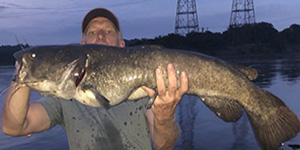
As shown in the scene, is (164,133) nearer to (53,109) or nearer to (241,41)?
(53,109)

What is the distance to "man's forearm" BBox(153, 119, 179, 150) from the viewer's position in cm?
413

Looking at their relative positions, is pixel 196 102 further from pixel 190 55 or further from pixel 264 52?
pixel 264 52

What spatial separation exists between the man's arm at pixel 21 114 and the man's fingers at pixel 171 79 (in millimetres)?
1400

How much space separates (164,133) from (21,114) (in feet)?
5.18

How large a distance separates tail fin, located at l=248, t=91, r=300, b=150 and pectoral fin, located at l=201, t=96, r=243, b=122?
5.7 inches

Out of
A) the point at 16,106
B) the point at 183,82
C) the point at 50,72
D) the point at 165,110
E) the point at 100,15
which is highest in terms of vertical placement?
the point at 100,15

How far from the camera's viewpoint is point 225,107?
3773 mm

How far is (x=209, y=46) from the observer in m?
68.4

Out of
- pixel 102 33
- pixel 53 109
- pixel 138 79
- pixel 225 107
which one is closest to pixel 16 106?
pixel 53 109

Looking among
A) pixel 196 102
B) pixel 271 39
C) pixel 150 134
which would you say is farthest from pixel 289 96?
pixel 271 39

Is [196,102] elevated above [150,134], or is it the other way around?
[150,134]

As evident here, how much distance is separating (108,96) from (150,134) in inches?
48.3

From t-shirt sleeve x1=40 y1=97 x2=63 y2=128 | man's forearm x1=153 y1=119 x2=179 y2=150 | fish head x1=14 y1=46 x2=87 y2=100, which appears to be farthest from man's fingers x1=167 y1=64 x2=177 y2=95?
t-shirt sleeve x1=40 y1=97 x2=63 y2=128

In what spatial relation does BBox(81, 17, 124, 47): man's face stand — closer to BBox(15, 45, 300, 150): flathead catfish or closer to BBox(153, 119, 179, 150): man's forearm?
BBox(15, 45, 300, 150): flathead catfish
